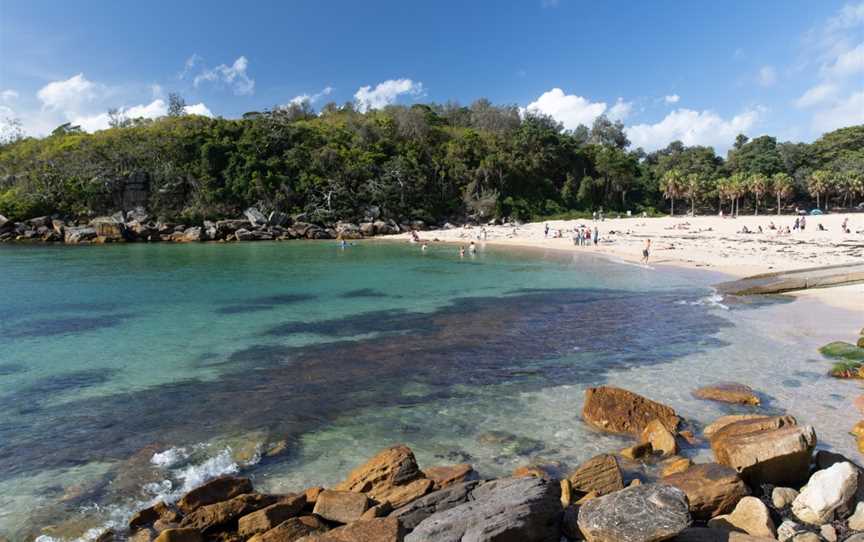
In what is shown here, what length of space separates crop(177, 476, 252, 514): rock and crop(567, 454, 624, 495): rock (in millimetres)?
5001

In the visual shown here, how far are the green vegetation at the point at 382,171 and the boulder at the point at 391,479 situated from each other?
68.1 meters

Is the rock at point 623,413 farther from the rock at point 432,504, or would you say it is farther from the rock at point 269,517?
the rock at point 269,517

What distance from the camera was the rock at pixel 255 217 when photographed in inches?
2746

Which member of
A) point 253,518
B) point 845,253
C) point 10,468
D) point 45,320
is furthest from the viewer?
point 845,253

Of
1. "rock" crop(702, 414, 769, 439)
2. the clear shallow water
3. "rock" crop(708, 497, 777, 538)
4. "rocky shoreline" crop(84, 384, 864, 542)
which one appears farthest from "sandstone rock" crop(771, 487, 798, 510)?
"rock" crop(702, 414, 769, 439)

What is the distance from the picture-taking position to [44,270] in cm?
3631

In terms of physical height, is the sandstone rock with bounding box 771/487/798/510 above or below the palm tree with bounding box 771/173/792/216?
below

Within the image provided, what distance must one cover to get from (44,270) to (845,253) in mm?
57410

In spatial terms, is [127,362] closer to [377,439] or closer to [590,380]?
[377,439]

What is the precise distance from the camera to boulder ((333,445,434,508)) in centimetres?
721

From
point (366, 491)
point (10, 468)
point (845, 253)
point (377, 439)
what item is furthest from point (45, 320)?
point (845, 253)

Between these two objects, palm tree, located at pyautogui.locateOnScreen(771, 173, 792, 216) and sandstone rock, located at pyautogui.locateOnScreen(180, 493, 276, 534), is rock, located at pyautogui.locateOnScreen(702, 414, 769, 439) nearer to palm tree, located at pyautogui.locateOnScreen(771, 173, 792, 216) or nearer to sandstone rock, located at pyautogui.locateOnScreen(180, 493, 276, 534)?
sandstone rock, located at pyautogui.locateOnScreen(180, 493, 276, 534)

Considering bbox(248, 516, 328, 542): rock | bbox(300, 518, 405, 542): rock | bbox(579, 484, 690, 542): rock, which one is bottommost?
bbox(248, 516, 328, 542): rock

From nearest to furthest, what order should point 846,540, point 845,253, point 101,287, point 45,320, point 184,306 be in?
point 846,540
point 45,320
point 184,306
point 101,287
point 845,253
